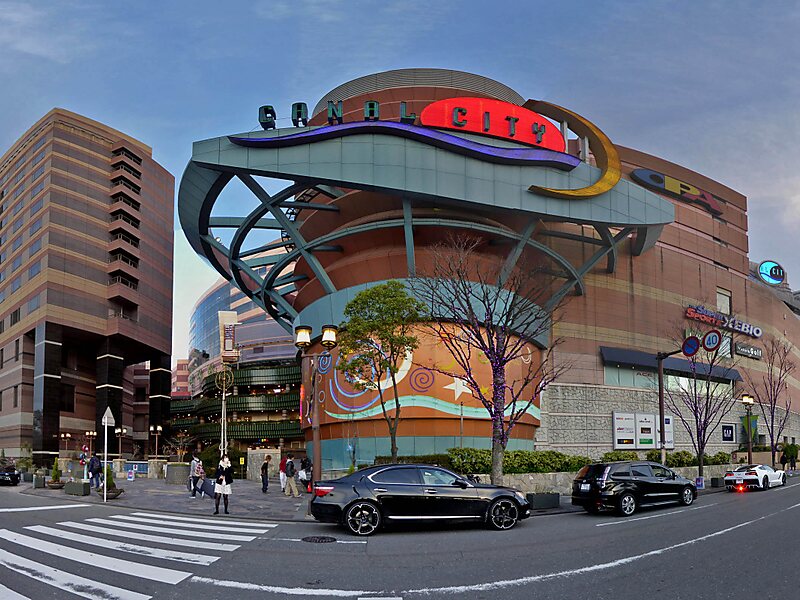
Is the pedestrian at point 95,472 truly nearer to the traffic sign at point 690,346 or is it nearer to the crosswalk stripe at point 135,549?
the crosswalk stripe at point 135,549

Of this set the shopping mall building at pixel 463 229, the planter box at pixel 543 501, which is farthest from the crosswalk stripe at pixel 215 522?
the shopping mall building at pixel 463 229

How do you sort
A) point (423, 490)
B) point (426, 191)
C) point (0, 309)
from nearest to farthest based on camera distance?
point (423, 490) < point (426, 191) < point (0, 309)

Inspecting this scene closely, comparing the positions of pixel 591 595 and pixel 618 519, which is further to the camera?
pixel 618 519

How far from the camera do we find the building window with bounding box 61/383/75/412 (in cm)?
8246

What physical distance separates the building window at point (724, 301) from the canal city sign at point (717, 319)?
1002 millimetres

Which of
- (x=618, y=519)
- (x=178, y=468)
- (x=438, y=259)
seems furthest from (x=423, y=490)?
(x=178, y=468)

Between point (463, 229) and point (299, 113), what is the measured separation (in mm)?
11166

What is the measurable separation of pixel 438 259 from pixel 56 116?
64.4 meters

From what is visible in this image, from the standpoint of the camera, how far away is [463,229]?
129 ft

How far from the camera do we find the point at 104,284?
79000 millimetres

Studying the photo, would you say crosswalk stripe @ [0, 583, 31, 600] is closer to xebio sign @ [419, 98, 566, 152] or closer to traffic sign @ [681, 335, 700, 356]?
traffic sign @ [681, 335, 700, 356]

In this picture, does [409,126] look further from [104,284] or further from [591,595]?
[104,284]

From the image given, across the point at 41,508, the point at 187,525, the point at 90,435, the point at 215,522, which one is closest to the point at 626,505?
the point at 215,522

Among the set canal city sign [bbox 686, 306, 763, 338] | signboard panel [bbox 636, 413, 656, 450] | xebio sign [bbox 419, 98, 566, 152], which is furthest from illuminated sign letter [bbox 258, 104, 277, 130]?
canal city sign [bbox 686, 306, 763, 338]
